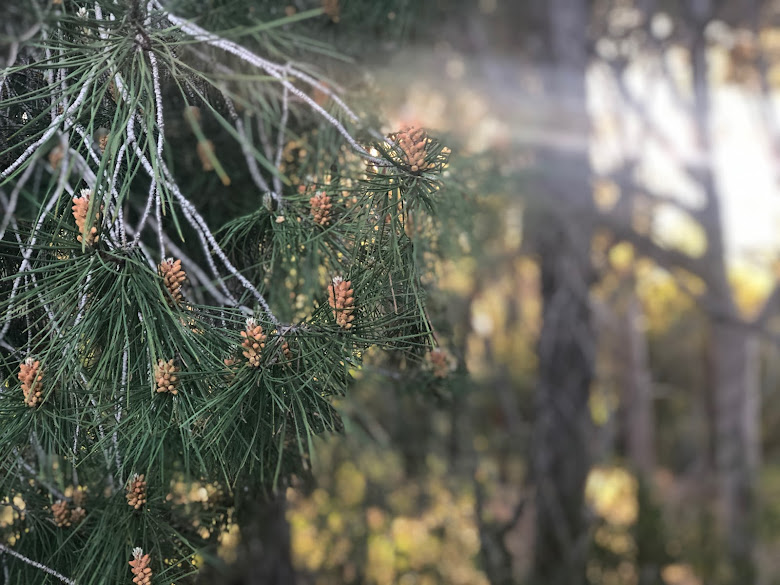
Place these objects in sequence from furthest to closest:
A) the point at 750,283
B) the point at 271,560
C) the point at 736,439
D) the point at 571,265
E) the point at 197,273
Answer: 1. the point at 750,283
2. the point at 736,439
3. the point at 571,265
4. the point at 271,560
5. the point at 197,273

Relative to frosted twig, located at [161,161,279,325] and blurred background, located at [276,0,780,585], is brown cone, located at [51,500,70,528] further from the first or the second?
blurred background, located at [276,0,780,585]

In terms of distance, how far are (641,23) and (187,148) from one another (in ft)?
6.20

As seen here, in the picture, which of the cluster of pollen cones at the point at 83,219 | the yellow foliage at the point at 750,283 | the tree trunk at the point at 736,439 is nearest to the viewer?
the cluster of pollen cones at the point at 83,219

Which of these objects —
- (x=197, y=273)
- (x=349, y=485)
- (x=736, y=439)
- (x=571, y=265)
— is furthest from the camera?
(x=736, y=439)

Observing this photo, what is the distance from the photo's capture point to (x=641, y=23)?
2316 mm

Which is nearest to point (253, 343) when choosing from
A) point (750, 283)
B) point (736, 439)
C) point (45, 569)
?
point (45, 569)

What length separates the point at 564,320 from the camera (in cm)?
225

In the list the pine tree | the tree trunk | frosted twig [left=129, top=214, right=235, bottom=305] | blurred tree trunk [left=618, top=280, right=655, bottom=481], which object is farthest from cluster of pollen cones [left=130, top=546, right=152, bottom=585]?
blurred tree trunk [left=618, top=280, right=655, bottom=481]

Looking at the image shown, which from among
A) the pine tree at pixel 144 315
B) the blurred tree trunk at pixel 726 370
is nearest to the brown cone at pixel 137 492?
the pine tree at pixel 144 315

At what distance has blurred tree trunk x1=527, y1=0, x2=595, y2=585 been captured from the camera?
7.22ft

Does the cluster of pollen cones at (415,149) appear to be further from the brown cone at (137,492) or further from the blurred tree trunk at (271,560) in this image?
the blurred tree trunk at (271,560)

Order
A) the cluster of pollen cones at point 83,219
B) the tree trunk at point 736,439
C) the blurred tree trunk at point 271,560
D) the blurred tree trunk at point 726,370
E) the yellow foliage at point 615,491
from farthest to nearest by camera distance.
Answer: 1. the yellow foliage at point 615,491
2. the tree trunk at point 736,439
3. the blurred tree trunk at point 726,370
4. the blurred tree trunk at point 271,560
5. the cluster of pollen cones at point 83,219

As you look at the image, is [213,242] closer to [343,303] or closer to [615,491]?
[343,303]

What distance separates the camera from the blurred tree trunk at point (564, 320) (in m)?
2.20
